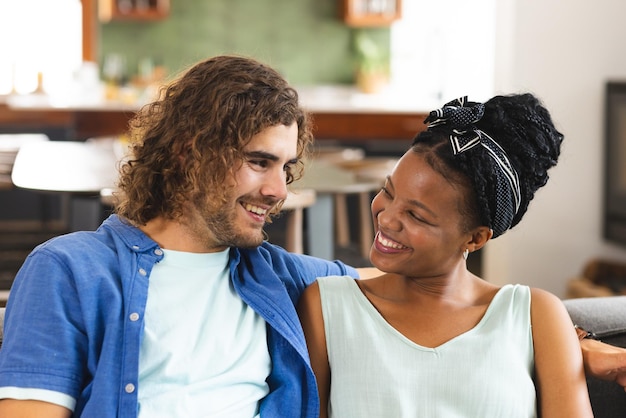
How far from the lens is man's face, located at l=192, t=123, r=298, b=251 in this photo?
1.72 meters

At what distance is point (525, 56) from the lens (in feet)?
17.6

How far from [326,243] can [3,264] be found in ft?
7.36

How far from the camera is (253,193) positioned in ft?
5.65

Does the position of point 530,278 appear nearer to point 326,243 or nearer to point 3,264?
point 326,243

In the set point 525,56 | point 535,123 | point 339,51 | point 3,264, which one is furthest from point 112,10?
point 535,123

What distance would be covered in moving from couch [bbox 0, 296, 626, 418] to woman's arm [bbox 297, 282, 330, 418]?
1.86 ft

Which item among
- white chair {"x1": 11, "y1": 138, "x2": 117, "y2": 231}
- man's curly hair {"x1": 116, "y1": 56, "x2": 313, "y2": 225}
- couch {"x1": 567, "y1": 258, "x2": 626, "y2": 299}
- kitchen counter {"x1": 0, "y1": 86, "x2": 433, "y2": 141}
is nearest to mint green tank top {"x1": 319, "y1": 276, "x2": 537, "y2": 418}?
man's curly hair {"x1": 116, "y1": 56, "x2": 313, "y2": 225}

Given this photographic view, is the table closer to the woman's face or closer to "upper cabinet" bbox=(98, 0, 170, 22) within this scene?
the woman's face

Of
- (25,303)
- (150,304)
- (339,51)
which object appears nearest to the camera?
(25,303)

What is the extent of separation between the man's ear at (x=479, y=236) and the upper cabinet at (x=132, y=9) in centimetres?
617

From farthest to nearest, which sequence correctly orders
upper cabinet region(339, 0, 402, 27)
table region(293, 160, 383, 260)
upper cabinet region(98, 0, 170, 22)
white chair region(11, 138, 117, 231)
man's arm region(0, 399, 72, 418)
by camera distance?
upper cabinet region(339, 0, 402, 27) < upper cabinet region(98, 0, 170, 22) < table region(293, 160, 383, 260) < white chair region(11, 138, 117, 231) < man's arm region(0, 399, 72, 418)

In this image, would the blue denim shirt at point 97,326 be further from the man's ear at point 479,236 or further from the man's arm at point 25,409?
the man's ear at point 479,236

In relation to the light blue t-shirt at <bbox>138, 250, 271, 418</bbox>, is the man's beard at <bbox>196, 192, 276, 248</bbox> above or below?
above

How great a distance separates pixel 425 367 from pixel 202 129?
23.0 inches
